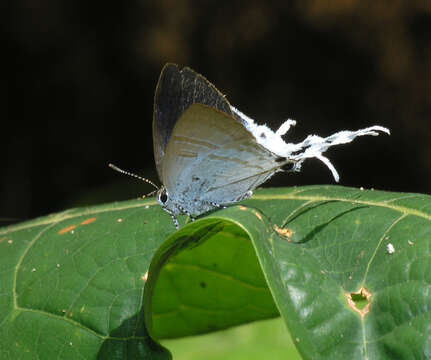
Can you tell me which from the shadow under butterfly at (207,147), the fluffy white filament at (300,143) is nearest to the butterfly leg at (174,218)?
the shadow under butterfly at (207,147)

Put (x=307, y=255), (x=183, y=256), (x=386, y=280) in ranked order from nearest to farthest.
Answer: (x=386, y=280) < (x=307, y=255) < (x=183, y=256)

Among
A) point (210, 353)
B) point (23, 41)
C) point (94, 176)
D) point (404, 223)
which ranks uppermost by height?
point (404, 223)

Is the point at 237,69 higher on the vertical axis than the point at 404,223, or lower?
lower

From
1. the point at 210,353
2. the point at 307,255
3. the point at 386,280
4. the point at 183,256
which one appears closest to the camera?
the point at 386,280

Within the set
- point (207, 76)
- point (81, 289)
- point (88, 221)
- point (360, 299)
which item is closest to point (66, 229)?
point (88, 221)

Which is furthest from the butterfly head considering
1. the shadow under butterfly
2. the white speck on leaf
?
the white speck on leaf

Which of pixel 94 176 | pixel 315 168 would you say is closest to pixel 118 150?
pixel 94 176

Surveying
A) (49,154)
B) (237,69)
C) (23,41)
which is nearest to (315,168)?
(237,69)

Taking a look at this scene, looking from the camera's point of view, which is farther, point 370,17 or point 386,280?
point 370,17

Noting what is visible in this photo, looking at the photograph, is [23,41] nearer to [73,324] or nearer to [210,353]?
[210,353]
